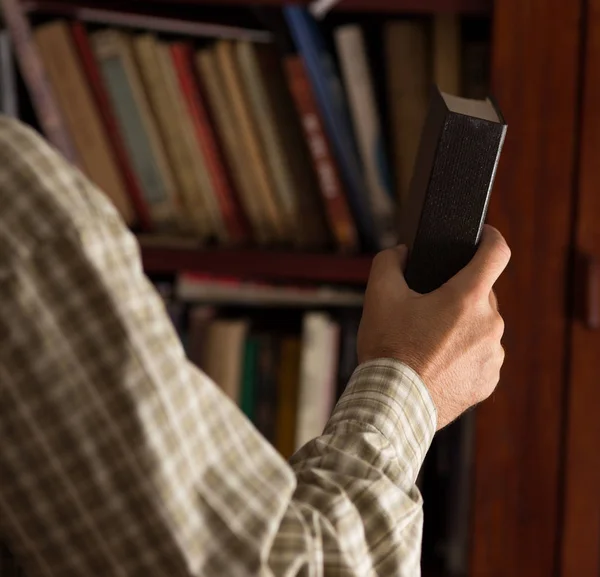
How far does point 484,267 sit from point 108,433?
12.8 inches

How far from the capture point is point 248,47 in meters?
1.09

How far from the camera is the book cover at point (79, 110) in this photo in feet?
3.61

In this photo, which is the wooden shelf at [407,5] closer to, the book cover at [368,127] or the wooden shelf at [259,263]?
the book cover at [368,127]

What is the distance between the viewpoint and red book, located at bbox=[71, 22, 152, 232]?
110 centimetres

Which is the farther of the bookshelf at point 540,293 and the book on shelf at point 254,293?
the book on shelf at point 254,293

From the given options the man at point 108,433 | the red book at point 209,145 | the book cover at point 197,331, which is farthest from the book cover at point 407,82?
the man at point 108,433

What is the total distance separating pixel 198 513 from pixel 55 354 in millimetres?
113

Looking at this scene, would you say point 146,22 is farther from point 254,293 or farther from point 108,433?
point 108,433

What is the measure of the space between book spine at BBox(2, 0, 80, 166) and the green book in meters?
0.35

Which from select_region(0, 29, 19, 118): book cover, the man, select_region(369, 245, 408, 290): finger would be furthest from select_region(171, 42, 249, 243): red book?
the man

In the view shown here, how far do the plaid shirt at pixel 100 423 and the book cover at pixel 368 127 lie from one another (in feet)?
2.27

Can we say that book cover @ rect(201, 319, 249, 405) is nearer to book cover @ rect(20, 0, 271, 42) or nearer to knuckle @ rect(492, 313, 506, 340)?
book cover @ rect(20, 0, 271, 42)

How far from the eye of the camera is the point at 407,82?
42.3 inches

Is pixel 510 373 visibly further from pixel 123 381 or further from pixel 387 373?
pixel 123 381
